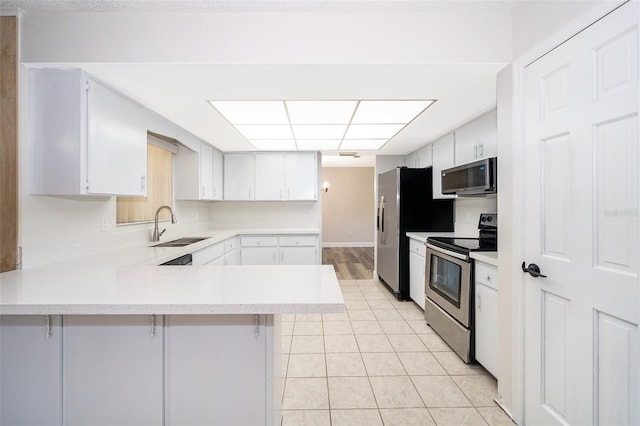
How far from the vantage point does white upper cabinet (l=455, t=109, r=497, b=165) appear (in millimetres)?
2543

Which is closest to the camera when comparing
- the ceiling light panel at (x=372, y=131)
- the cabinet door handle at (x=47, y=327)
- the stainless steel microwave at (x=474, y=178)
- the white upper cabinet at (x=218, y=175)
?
the cabinet door handle at (x=47, y=327)

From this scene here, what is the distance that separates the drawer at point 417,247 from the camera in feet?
11.1

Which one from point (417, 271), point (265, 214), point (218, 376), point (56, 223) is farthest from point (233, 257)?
point (218, 376)

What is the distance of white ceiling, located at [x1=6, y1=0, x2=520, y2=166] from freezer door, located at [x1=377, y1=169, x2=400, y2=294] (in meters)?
1.60

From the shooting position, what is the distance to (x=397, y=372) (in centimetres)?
227

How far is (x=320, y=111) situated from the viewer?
2654 mm

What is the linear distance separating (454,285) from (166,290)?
→ 2226 millimetres

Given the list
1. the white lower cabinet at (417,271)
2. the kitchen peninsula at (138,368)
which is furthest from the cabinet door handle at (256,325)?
the white lower cabinet at (417,271)

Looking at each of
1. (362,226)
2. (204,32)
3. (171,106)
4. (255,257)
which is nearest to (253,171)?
(255,257)

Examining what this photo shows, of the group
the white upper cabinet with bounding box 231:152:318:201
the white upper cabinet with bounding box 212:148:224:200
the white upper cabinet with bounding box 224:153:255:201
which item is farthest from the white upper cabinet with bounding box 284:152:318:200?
the white upper cabinet with bounding box 212:148:224:200

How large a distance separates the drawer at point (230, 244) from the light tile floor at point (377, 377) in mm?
1270

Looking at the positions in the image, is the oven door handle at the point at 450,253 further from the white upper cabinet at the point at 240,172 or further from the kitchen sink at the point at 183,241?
the white upper cabinet at the point at 240,172

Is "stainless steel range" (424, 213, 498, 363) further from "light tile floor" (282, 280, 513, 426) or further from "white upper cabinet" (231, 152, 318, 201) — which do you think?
"white upper cabinet" (231, 152, 318, 201)

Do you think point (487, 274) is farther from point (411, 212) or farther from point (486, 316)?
point (411, 212)
